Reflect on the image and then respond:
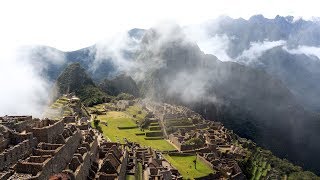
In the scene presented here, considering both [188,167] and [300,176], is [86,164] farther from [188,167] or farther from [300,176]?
[300,176]

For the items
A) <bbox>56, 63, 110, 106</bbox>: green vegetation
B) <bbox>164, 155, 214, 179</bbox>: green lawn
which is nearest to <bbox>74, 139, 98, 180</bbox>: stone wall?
<bbox>164, 155, 214, 179</bbox>: green lawn

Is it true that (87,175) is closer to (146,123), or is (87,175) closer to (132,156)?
(132,156)

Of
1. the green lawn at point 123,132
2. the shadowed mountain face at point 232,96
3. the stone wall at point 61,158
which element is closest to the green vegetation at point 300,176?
the green lawn at point 123,132

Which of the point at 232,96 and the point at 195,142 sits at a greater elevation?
the point at 195,142

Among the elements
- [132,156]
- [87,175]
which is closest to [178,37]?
[132,156]

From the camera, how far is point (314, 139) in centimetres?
14762

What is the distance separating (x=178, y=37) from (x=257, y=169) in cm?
13284

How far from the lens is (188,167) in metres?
51.4

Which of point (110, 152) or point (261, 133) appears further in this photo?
point (261, 133)

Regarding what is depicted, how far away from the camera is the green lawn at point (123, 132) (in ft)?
187

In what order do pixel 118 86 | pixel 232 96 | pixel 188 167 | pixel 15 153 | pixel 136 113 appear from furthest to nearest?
pixel 232 96
pixel 118 86
pixel 136 113
pixel 188 167
pixel 15 153

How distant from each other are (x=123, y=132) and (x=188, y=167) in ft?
45.1

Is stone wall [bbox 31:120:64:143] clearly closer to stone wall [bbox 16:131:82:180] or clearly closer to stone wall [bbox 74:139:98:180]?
stone wall [bbox 16:131:82:180]

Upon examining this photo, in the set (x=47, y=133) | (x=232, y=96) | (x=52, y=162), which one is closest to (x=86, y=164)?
(x=47, y=133)
